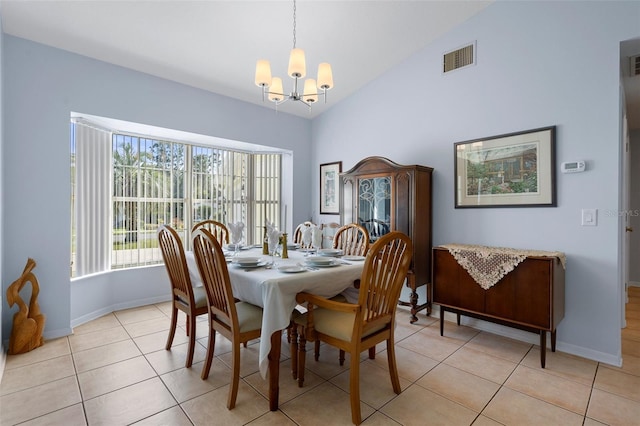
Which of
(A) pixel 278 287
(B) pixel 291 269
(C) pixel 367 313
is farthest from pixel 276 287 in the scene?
(C) pixel 367 313

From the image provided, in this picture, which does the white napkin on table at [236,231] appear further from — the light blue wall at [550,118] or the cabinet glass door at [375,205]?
the light blue wall at [550,118]

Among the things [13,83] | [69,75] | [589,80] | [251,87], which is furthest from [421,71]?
[13,83]

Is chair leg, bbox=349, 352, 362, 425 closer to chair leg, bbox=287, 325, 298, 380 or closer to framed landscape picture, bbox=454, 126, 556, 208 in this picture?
chair leg, bbox=287, 325, 298, 380

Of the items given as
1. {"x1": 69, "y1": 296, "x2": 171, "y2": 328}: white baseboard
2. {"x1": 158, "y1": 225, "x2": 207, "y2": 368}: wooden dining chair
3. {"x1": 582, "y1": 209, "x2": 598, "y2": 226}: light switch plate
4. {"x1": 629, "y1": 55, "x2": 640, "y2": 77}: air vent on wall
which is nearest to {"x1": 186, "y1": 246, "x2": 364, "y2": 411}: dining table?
{"x1": 158, "y1": 225, "x2": 207, "y2": 368}: wooden dining chair

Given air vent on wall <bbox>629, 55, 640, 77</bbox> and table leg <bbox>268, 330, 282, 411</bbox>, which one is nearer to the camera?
table leg <bbox>268, 330, 282, 411</bbox>

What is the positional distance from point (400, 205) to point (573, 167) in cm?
143

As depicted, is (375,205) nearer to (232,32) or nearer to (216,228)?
(216,228)

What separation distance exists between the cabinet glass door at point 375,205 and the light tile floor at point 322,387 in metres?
1.20

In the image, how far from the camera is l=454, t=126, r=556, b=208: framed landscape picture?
2.67 metres

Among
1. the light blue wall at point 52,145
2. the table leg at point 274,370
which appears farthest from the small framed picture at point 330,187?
the table leg at point 274,370

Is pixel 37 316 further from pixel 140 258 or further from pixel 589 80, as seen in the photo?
pixel 589 80

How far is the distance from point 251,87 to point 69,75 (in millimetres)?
1753

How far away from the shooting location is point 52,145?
273cm

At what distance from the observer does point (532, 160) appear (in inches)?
108
